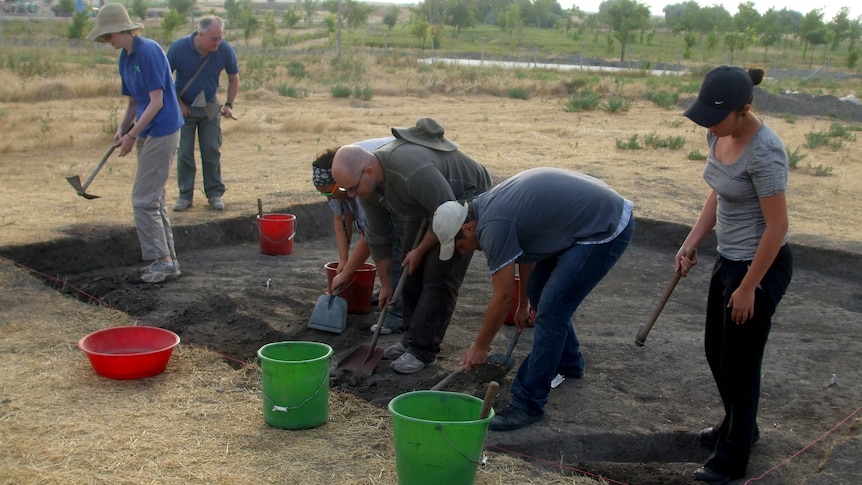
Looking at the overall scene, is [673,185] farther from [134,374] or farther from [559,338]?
[134,374]

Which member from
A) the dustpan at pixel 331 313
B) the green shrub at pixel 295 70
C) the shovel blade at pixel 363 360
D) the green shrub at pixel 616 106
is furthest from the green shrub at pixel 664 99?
the shovel blade at pixel 363 360

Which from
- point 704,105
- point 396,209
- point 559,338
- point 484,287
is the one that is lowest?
point 484,287

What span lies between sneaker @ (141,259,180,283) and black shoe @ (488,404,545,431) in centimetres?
337

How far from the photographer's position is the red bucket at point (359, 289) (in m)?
5.99

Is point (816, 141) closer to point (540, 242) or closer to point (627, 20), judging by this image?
point (540, 242)

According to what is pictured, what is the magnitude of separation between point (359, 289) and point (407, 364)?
3.93 ft

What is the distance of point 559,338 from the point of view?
13.5 feet

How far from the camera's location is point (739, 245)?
3.65 meters

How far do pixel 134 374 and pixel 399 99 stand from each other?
18431mm

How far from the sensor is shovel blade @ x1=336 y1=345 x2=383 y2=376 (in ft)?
16.5

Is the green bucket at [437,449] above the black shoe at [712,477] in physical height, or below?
above

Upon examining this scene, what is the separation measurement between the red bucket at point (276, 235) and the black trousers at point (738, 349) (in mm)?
4561

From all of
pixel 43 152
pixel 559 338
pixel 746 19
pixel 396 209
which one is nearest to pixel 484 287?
pixel 396 209

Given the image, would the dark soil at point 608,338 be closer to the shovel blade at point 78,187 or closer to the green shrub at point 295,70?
the shovel blade at point 78,187
